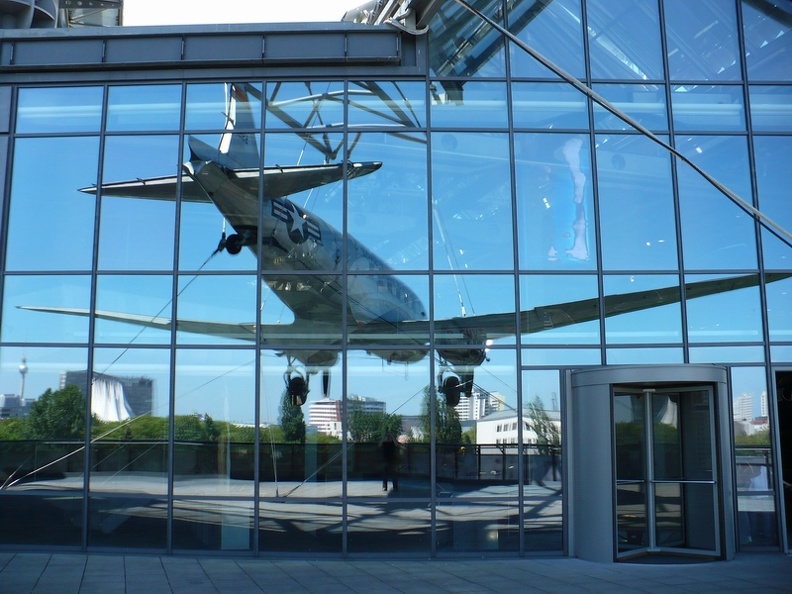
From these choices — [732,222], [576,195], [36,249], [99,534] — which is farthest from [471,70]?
[99,534]

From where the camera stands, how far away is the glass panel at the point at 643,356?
39.6ft

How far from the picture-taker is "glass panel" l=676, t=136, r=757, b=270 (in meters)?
12.4

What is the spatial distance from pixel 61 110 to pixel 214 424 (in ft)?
18.0

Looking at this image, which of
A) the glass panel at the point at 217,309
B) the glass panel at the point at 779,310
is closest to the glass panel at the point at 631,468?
the glass panel at the point at 779,310

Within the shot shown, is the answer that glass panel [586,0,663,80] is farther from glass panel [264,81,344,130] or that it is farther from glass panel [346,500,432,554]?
glass panel [346,500,432,554]

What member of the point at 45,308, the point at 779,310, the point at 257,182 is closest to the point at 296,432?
the point at 257,182

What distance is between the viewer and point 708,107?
12758 mm

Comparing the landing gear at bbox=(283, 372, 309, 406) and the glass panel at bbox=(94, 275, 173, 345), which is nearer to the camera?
the landing gear at bbox=(283, 372, 309, 406)

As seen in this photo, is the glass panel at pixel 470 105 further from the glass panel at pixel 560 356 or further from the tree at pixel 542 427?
the tree at pixel 542 427

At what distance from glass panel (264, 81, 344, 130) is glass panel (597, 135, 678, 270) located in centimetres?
411

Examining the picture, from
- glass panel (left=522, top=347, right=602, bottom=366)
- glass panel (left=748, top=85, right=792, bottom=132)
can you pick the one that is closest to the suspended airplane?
glass panel (left=522, top=347, right=602, bottom=366)

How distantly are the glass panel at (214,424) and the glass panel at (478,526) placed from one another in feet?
9.48

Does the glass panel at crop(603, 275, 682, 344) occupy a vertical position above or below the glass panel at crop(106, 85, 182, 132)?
below

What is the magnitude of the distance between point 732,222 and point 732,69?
248 cm
